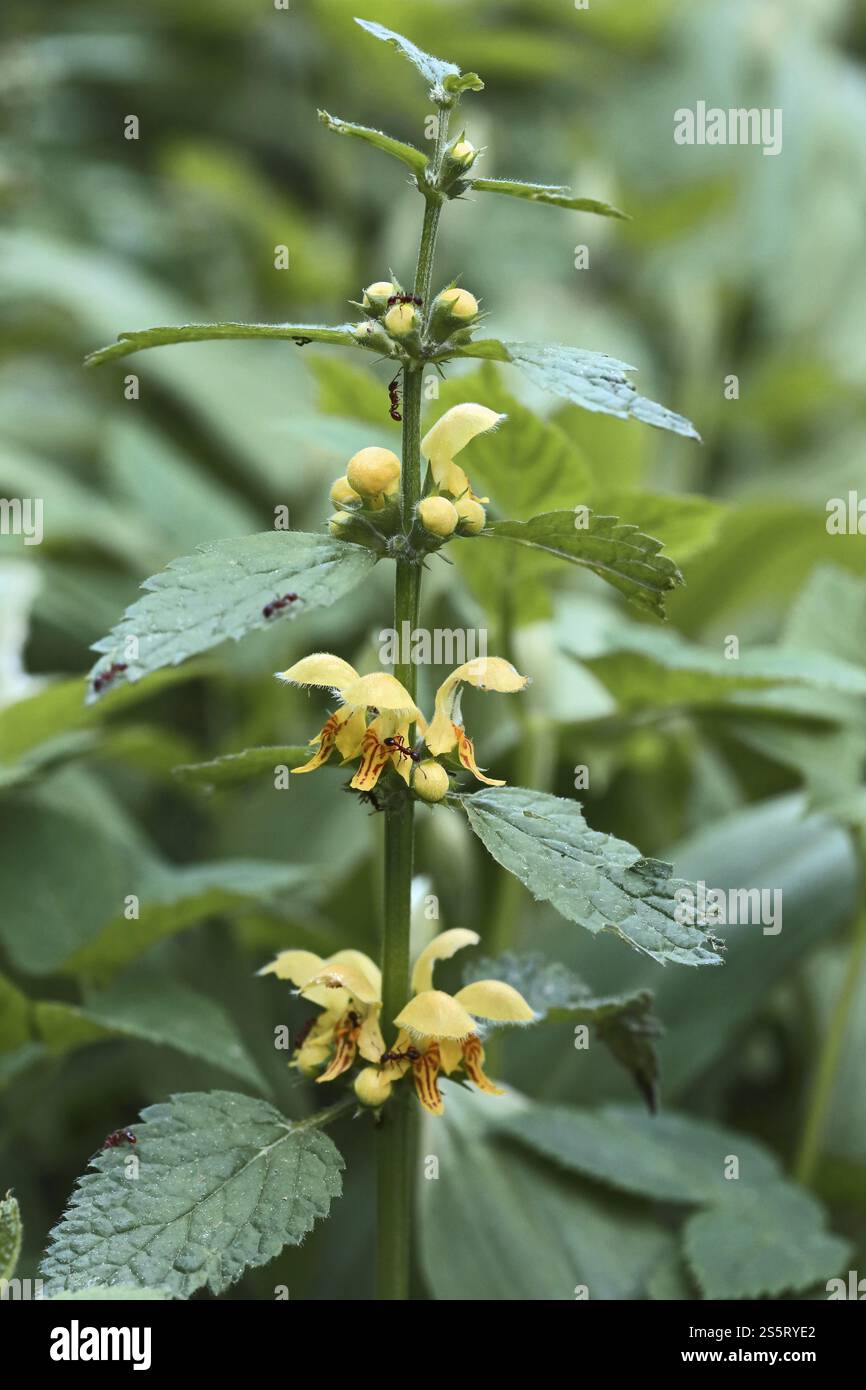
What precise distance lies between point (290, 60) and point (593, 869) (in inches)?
70.8

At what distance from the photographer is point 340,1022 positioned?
51 cm

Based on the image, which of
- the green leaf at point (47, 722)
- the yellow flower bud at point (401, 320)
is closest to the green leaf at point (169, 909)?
the green leaf at point (47, 722)

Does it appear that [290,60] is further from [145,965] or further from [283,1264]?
[283,1264]

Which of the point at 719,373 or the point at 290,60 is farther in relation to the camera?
the point at 290,60

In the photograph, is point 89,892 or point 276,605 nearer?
point 276,605

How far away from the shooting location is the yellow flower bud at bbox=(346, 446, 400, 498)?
1.57ft

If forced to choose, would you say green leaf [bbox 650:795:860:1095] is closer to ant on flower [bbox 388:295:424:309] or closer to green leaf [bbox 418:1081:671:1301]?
green leaf [bbox 418:1081:671:1301]

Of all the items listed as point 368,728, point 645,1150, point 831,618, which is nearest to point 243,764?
point 368,728

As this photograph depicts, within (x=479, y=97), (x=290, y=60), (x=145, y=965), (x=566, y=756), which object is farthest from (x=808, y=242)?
(x=145, y=965)

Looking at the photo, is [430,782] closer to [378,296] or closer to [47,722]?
[378,296]

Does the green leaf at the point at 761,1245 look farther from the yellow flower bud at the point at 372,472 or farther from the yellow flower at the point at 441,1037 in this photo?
the yellow flower bud at the point at 372,472

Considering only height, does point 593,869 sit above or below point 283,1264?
above

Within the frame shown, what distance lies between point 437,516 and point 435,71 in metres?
0.16

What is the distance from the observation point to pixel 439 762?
50 cm
